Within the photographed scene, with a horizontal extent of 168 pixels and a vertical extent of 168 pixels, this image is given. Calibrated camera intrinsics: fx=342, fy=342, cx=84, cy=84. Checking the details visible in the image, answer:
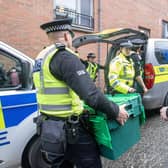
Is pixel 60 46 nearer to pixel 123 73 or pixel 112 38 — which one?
pixel 123 73

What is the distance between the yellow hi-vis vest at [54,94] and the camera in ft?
8.52

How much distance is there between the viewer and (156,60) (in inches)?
269

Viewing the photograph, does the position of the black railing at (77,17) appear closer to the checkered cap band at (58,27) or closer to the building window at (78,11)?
the building window at (78,11)

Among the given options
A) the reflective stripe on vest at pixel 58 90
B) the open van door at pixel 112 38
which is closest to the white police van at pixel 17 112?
the reflective stripe on vest at pixel 58 90

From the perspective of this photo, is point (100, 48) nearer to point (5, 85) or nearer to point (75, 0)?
point (75, 0)

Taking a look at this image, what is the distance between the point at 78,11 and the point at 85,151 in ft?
31.8

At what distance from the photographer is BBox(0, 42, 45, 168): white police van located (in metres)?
3.53

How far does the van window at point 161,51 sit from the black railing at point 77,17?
460 centimetres

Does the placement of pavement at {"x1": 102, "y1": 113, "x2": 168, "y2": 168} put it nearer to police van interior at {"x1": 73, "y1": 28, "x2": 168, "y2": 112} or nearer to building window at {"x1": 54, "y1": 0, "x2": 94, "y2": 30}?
police van interior at {"x1": 73, "y1": 28, "x2": 168, "y2": 112}

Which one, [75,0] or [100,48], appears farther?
[100,48]

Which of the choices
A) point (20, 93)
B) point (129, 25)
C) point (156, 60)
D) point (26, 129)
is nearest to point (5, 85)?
point (20, 93)

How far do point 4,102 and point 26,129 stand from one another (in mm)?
430

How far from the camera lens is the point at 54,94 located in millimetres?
2613

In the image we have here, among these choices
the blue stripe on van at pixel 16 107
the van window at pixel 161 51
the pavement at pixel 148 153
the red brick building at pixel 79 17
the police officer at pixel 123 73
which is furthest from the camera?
the red brick building at pixel 79 17
